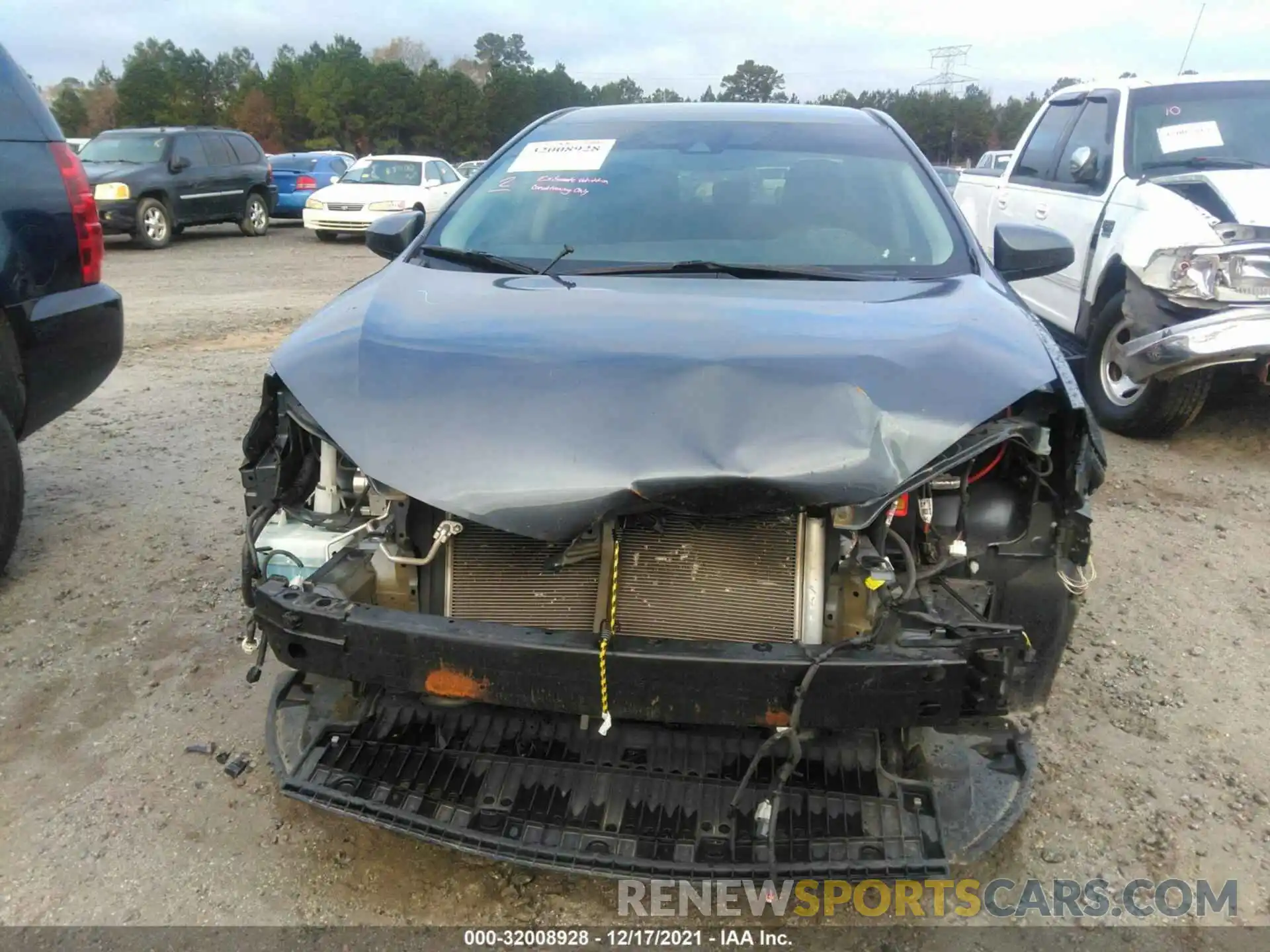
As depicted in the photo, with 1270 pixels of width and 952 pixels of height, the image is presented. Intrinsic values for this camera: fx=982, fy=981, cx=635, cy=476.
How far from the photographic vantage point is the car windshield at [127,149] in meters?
14.3

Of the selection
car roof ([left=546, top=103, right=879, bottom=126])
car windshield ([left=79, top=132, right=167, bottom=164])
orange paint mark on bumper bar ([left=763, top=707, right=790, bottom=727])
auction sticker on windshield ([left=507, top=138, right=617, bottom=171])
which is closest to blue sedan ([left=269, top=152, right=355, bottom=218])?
car windshield ([left=79, top=132, right=167, bottom=164])

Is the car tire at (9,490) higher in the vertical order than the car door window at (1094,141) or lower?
lower

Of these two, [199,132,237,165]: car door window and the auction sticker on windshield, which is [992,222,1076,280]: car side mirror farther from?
[199,132,237,165]: car door window

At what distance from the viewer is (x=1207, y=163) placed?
17.9 ft

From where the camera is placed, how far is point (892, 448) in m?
2.01

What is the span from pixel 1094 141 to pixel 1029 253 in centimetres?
341

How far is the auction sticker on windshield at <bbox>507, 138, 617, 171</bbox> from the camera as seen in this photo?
134 inches

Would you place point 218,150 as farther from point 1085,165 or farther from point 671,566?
point 671,566

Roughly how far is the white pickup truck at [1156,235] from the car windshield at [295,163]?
15941 millimetres

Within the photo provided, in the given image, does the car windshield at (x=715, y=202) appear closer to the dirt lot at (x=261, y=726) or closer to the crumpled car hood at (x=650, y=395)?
the crumpled car hood at (x=650, y=395)

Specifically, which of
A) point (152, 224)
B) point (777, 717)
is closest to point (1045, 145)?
point (777, 717)

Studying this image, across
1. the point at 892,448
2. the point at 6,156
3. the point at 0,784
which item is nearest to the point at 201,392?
the point at 6,156

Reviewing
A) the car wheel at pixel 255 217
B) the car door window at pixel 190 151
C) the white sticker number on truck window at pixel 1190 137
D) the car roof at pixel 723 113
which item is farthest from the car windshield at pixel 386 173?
the car roof at pixel 723 113

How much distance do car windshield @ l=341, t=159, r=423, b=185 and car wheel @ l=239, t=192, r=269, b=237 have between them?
1.49 m
